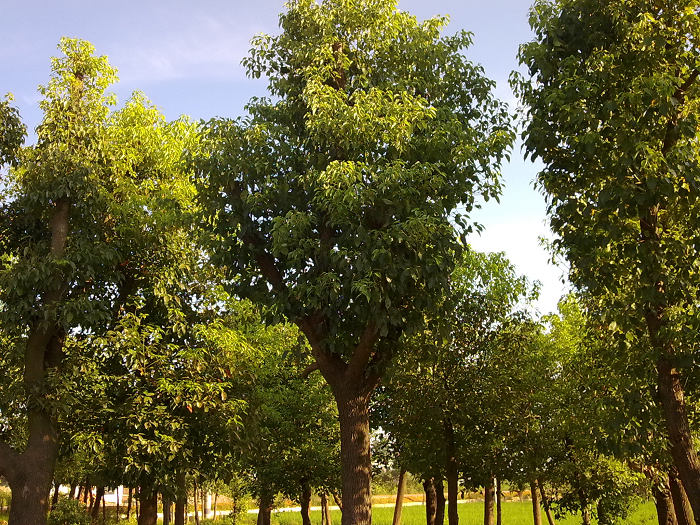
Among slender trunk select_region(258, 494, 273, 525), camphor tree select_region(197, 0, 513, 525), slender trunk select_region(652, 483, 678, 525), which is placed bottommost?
slender trunk select_region(258, 494, 273, 525)

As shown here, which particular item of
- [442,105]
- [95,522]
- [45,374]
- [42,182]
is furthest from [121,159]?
[95,522]

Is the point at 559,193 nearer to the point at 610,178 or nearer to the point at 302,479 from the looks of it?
the point at 610,178

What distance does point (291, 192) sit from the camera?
1334 centimetres

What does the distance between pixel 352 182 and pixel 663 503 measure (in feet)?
74.1

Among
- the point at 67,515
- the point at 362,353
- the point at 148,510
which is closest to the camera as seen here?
the point at 362,353

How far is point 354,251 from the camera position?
11.8 metres

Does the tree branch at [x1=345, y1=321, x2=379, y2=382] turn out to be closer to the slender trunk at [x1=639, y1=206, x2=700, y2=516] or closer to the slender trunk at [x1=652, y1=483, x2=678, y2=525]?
the slender trunk at [x1=639, y1=206, x2=700, y2=516]

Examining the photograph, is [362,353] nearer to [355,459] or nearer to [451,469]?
[355,459]

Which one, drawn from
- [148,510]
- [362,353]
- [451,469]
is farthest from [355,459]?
[148,510]

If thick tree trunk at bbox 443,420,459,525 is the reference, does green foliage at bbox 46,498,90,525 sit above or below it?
below

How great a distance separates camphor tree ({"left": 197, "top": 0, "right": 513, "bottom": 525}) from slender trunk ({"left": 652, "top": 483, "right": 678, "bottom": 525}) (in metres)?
18.2

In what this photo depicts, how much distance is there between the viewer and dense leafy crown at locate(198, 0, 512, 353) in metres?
11.7

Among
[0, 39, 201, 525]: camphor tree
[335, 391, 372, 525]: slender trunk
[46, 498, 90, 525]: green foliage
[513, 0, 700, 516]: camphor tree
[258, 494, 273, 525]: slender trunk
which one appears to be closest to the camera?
[513, 0, 700, 516]: camphor tree

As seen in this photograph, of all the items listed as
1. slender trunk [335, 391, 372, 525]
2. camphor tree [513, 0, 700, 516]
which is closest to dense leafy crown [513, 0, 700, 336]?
camphor tree [513, 0, 700, 516]
